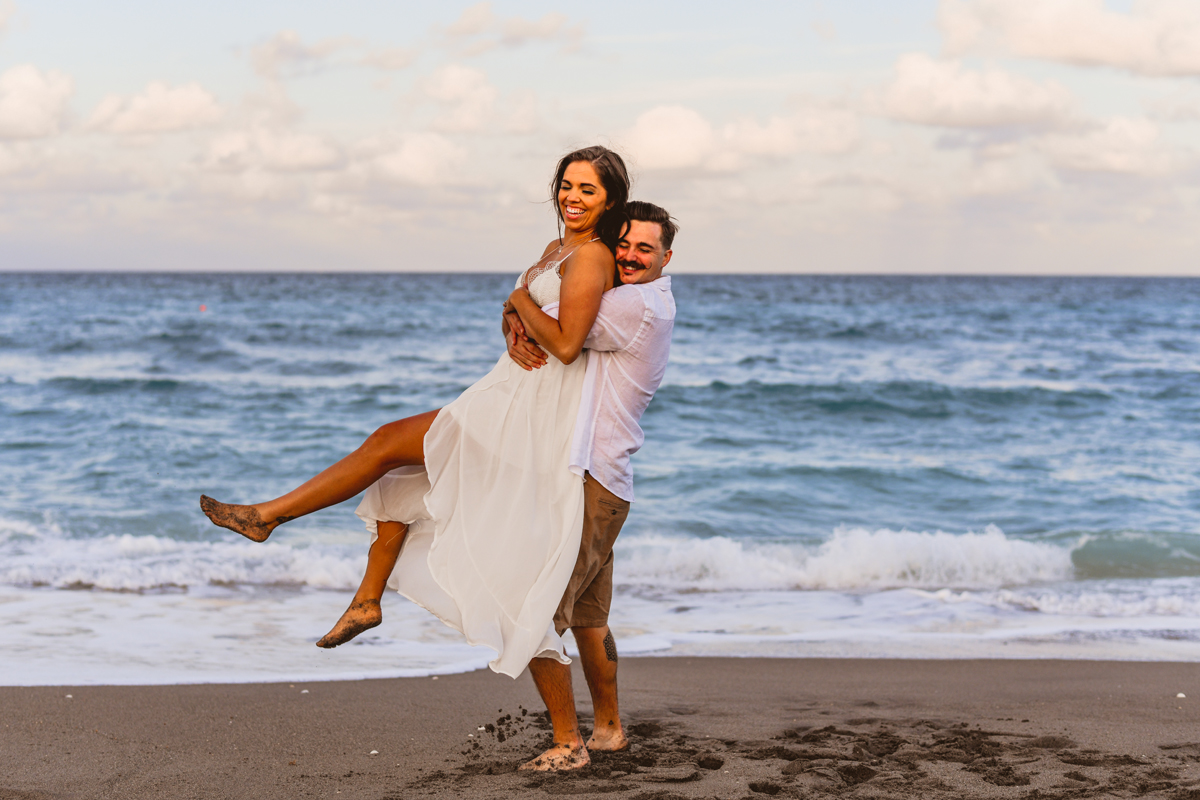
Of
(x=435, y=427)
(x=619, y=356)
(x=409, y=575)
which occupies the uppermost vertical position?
(x=619, y=356)

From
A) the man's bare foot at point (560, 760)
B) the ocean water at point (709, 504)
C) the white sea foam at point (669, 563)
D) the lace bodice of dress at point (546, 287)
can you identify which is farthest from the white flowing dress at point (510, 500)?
the white sea foam at point (669, 563)

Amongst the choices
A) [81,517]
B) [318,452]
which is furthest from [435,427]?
[318,452]

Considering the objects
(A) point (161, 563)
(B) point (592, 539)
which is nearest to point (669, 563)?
(A) point (161, 563)

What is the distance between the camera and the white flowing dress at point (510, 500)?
325 cm

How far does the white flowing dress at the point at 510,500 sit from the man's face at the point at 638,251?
0.76ft

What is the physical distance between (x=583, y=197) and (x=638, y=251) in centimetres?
25

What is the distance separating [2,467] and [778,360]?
1417 centimetres

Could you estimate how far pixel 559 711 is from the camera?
3.51 metres

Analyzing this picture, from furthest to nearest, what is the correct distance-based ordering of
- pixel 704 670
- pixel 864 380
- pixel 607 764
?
pixel 864 380 < pixel 704 670 < pixel 607 764

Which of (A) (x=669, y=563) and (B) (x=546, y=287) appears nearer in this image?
(B) (x=546, y=287)

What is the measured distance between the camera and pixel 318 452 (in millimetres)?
12297

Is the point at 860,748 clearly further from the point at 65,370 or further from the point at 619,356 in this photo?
the point at 65,370

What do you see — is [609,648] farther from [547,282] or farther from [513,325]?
[547,282]

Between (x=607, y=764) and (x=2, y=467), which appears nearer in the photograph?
(x=607, y=764)
